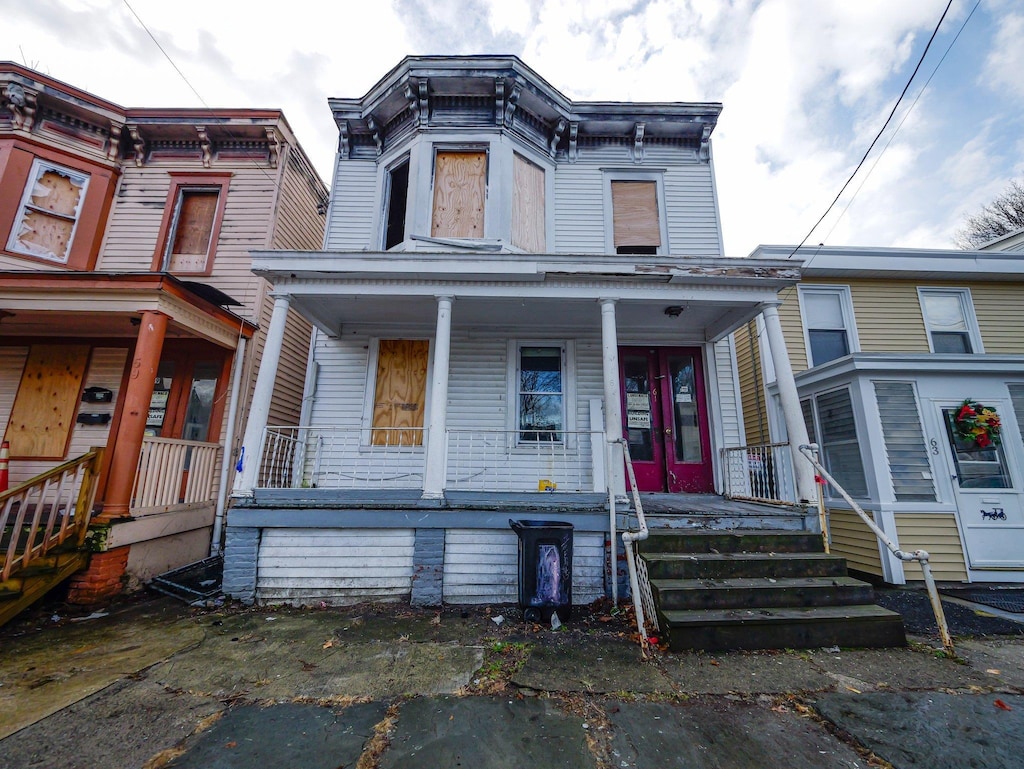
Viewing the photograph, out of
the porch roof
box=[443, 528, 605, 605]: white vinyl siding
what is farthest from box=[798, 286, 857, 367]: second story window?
the porch roof

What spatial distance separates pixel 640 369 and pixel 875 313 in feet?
16.8

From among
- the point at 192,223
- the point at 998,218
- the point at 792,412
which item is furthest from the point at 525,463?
the point at 998,218

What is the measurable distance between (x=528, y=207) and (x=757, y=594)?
6.27 metres

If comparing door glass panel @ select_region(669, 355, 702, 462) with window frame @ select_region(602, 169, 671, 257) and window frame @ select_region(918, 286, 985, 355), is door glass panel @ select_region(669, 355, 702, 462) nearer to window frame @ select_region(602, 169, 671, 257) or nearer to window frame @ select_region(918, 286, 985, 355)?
window frame @ select_region(602, 169, 671, 257)

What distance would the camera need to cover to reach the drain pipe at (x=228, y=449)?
6.36 meters

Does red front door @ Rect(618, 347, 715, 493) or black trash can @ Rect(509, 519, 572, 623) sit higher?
red front door @ Rect(618, 347, 715, 493)

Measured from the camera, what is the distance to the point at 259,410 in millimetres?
4957

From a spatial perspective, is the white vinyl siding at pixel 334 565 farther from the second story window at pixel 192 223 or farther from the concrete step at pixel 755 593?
the second story window at pixel 192 223

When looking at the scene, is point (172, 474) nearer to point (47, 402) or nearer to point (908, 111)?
point (47, 402)

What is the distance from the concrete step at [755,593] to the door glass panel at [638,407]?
279cm

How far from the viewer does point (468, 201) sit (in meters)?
6.89

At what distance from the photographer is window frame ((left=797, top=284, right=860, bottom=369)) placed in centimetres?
777

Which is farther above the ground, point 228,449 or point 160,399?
point 160,399

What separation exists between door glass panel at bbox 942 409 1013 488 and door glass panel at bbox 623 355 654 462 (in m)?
4.06
